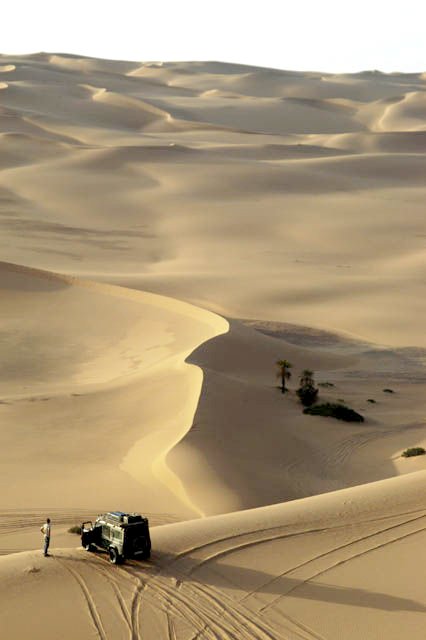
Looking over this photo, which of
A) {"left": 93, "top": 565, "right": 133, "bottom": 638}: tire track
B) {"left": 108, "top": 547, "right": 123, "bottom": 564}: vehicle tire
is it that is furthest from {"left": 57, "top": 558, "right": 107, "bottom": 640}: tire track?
{"left": 108, "top": 547, "right": 123, "bottom": 564}: vehicle tire

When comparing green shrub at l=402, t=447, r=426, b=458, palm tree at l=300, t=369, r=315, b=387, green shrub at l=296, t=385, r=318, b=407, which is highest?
palm tree at l=300, t=369, r=315, b=387

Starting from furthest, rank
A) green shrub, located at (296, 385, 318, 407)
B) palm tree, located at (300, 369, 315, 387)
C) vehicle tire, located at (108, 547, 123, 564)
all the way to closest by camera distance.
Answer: palm tree, located at (300, 369, 315, 387) → green shrub, located at (296, 385, 318, 407) → vehicle tire, located at (108, 547, 123, 564)

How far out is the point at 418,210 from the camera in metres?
52.1

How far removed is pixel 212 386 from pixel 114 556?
10097 millimetres

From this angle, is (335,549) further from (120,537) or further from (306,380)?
(306,380)

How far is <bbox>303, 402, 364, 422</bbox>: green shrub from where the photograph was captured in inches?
842

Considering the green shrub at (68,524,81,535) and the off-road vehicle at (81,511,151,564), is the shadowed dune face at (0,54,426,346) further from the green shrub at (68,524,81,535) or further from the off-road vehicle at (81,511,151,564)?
the off-road vehicle at (81,511,151,564)

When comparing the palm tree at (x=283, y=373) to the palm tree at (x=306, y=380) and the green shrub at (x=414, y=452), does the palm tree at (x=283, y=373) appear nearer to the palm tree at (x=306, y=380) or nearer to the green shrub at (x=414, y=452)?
the palm tree at (x=306, y=380)

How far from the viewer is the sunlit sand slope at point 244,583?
931 cm

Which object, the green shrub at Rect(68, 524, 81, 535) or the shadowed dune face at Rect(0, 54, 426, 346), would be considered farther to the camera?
the shadowed dune face at Rect(0, 54, 426, 346)

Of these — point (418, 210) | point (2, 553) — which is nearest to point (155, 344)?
point (2, 553)

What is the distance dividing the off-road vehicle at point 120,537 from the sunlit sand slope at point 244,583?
5.4 inches

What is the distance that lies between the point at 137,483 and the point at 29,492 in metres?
1.63

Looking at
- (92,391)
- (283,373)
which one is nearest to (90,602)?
(92,391)
